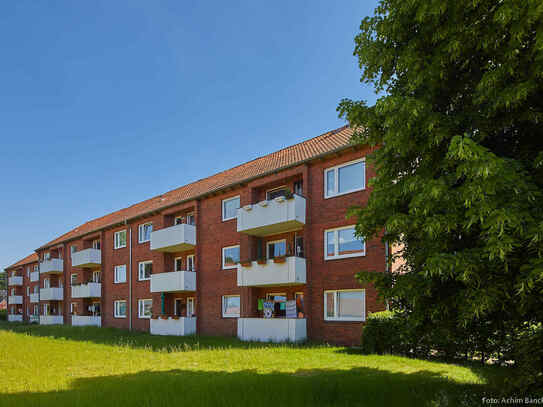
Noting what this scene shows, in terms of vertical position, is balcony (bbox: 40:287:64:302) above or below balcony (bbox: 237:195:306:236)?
below

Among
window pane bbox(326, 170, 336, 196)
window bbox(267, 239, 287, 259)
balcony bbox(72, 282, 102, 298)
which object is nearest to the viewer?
window pane bbox(326, 170, 336, 196)

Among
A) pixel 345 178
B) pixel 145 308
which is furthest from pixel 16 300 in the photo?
pixel 345 178

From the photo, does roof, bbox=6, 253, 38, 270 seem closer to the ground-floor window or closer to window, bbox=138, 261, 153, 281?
window, bbox=138, 261, 153, 281

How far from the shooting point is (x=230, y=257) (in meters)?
21.1

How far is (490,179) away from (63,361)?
1301 cm

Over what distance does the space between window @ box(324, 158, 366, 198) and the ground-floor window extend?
3903mm

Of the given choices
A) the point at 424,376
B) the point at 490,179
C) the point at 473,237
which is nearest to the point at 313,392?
the point at 424,376

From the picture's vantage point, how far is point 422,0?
6086 millimetres

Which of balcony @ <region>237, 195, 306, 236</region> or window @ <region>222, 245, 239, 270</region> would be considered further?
window @ <region>222, 245, 239, 270</region>

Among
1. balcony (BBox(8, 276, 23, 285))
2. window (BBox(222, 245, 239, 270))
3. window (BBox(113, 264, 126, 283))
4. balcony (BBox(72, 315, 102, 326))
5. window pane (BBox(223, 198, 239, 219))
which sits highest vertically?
window pane (BBox(223, 198, 239, 219))

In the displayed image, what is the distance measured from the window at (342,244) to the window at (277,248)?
104 inches

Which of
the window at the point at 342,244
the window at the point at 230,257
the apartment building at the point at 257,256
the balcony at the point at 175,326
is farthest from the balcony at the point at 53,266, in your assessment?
the window at the point at 342,244

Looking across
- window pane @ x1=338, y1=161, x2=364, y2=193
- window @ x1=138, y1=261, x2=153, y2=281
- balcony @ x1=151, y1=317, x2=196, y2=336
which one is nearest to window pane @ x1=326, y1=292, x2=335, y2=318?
window pane @ x1=338, y1=161, x2=364, y2=193

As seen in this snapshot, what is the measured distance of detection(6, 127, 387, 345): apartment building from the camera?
16141 mm
